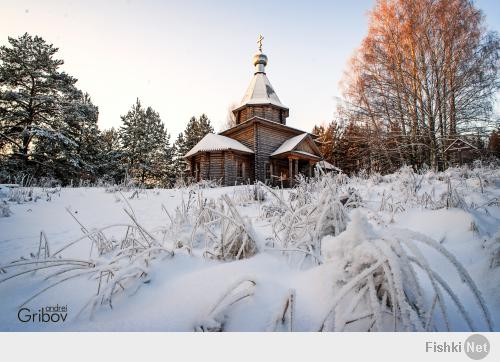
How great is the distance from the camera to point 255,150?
51.4ft

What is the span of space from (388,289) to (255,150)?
15.3m

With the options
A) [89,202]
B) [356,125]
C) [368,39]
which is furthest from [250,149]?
[89,202]

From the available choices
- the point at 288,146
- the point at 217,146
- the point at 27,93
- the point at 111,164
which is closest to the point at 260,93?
the point at 288,146

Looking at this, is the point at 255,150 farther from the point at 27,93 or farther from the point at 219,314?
the point at 219,314

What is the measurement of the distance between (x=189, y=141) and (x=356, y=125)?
78.7 feet

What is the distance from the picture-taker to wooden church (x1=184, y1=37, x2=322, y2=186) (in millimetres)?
15242

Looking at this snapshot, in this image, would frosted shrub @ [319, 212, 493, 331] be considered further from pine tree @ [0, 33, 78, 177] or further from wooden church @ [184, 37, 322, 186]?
wooden church @ [184, 37, 322, 186]

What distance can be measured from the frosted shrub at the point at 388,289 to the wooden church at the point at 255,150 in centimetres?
1330

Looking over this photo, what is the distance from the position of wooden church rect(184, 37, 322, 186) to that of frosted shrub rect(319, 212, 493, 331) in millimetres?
13298

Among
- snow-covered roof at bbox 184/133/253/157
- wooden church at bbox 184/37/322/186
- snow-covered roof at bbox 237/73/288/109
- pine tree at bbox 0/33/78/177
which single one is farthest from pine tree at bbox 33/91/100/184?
snow-covered roof at bbox 237/73/288/109

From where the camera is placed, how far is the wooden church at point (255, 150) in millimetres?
15242

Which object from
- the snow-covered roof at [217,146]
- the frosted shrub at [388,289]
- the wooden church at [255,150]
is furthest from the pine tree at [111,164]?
the frosted shrub at [388,289]
